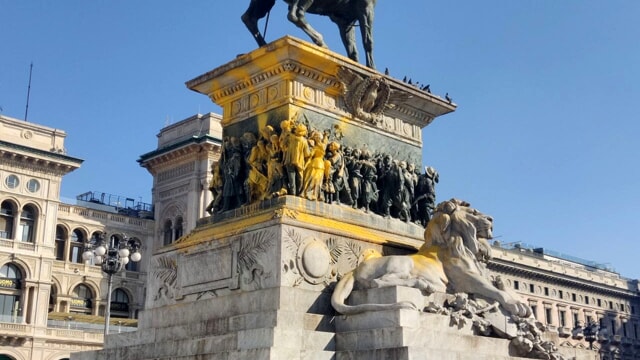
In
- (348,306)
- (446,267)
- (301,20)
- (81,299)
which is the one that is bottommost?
(348,306)

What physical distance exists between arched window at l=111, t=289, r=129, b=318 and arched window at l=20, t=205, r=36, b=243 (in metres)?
8.01

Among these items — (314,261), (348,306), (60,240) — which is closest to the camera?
(348,306)

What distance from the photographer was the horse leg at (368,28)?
16141mm

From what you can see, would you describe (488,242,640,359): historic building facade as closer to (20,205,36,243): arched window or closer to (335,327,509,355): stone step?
(20,205,36,243): arched window

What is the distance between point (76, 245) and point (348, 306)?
52.1 meters

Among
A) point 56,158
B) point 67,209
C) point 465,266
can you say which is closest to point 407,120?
point 465,266

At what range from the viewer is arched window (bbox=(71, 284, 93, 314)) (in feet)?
196

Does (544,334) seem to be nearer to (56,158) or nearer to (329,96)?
(329,96)

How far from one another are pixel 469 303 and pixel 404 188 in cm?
341

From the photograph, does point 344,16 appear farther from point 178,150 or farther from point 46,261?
point 178,150

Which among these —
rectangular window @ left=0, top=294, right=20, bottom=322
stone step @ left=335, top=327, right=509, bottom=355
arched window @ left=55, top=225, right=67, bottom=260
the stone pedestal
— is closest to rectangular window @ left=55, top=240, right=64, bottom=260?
arched window @ left=55, top=225, right=67, bottom=260

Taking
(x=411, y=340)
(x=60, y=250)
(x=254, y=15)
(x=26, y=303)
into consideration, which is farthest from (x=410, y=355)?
(x=60, y=250)

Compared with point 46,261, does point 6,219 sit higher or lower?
higher

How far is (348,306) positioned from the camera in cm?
1194
